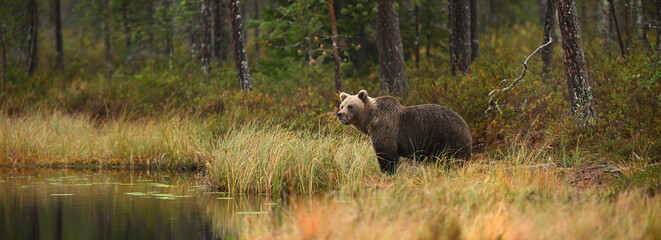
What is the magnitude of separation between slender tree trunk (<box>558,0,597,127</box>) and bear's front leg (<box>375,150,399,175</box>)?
346cm

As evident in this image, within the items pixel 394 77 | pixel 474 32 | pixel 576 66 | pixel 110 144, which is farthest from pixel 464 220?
pixel 474 32

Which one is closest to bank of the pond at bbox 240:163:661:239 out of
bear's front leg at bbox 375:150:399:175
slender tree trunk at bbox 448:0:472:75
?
bear's front leg at bbox 375:150:399:175

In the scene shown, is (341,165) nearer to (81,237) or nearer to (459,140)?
(459,140)

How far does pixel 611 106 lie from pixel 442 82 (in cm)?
365

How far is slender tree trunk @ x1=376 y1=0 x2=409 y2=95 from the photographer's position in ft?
55.1

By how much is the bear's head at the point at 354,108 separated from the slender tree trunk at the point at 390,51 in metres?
6.84

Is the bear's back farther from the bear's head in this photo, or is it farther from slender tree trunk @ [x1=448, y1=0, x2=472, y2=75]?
slender tree trunk @ [x1=448, y1=0, x2=472, y2=75]

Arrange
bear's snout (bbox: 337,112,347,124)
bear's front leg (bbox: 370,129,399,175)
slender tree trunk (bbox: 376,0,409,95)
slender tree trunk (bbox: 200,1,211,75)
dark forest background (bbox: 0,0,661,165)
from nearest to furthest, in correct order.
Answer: bear's snout (bbox: 337,112,347,124) < bear's front leg (bbox: 370,129,399,175) < dark forest background (bbox: 0,0,661,165) < slender tree trunk (bbox: 376,0,409,95) < slender tree trunk (bbox: 200,1,211,75)

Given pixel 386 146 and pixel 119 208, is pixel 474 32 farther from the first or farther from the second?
pixel 119 208

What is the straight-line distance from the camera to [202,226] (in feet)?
26.7

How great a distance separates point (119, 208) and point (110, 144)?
537 centimetres

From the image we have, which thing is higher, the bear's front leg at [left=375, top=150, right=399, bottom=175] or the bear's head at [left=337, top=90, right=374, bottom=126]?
the bear's head at [left=337, top=90, right=374, bottom=126]

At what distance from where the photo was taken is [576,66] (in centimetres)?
1110

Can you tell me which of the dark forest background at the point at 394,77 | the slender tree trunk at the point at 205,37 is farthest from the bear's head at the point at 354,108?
the slender tree trunk at the point at 205,37
